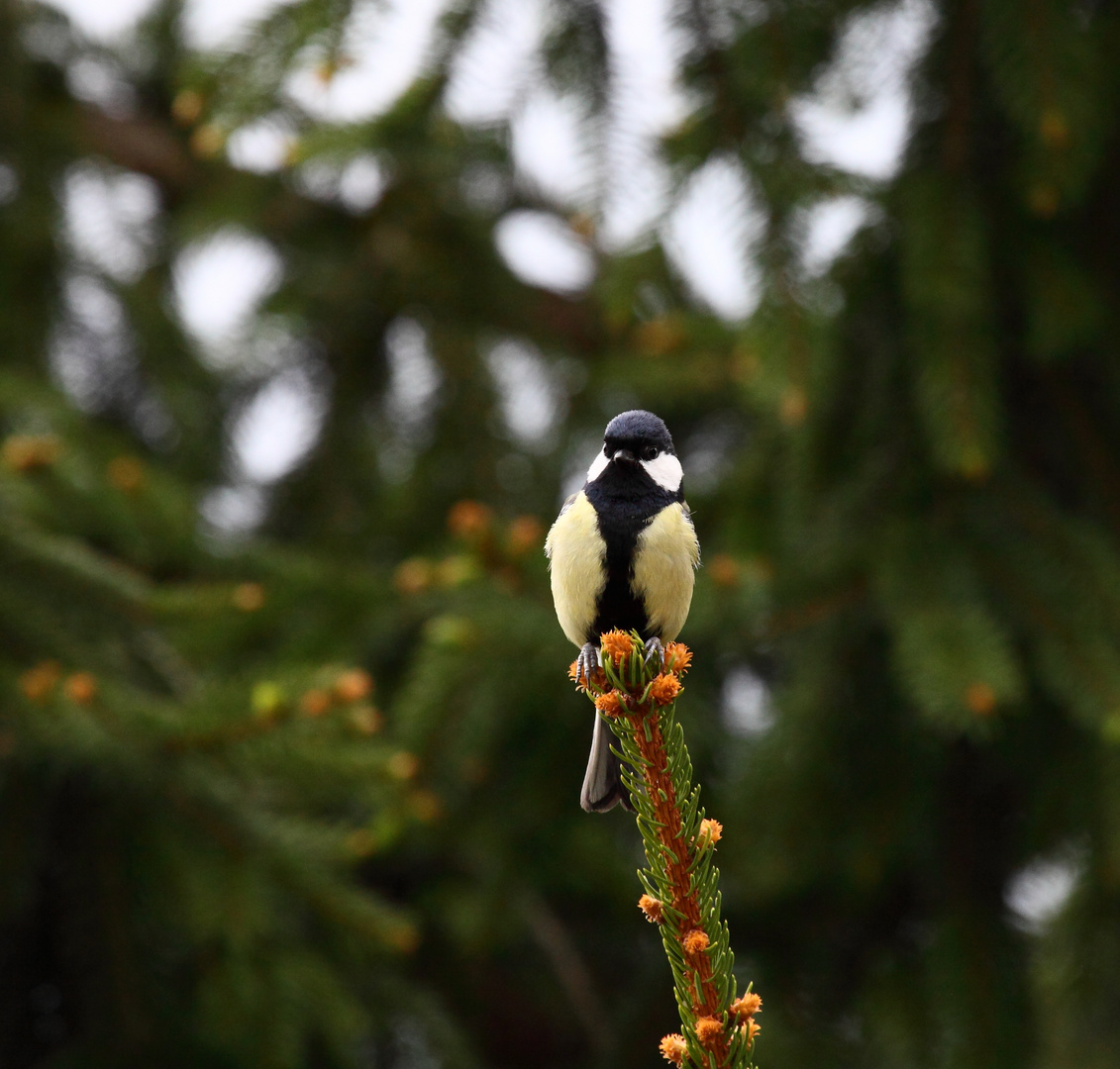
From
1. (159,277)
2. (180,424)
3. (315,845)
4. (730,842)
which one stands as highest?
(159,277)

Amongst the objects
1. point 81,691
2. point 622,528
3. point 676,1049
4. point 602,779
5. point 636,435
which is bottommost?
point 676,1049

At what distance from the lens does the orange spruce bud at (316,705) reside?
1907 millimetres

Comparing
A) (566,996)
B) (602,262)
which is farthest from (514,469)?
(566,996)

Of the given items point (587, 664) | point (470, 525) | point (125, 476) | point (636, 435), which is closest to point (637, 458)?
point (636, 435)

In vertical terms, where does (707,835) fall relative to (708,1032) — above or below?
above

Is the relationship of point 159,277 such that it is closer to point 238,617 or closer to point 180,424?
point 180,424

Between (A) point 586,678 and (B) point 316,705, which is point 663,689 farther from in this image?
(B) point 316,705

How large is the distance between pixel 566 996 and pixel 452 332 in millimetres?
2009

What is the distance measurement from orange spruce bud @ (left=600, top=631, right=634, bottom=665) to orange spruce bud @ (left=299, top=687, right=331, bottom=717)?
78cm

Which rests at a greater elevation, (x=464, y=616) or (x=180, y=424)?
(x=180, y=424)

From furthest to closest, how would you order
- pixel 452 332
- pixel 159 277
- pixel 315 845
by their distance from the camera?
pixel 159 277 < pixel 452 332 < pixel 315 845

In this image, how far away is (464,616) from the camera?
2188 mm

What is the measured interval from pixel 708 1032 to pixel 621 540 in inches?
29.1

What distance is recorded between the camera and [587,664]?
1554 millimetres
